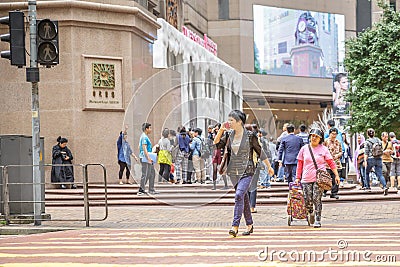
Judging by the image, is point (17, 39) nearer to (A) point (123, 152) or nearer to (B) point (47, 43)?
(B) point (47, 43)

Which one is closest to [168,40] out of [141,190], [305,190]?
[141,190]

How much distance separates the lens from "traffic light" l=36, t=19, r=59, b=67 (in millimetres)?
13578

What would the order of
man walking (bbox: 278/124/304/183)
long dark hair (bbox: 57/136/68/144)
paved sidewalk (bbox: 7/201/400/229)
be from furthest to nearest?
long dark hair (bbox: 57/136/68/144) < man walking (bbox: 278/124/304/183) < paved sidewalk (bbox: 7/201/400/229)

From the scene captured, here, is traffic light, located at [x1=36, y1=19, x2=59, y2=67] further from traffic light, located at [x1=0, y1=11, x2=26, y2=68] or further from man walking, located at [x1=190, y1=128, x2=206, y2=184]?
man walking, located at [x1=190, y1=128, x2=206, y2=184]

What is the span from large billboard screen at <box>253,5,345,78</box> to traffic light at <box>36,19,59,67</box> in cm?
5627

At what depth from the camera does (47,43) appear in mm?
13625

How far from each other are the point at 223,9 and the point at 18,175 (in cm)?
5527

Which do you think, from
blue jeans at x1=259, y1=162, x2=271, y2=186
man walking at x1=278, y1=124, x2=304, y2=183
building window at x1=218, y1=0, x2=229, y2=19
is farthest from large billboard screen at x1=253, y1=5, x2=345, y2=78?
man walking at x1=278, y1=124, x2=304, y2=183

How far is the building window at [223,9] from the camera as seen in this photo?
223ft

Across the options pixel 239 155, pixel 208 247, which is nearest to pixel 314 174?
pixel 239 155

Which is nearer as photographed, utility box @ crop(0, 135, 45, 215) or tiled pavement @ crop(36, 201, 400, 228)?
tiled pavement @ crop(36, 201, 400, 228)

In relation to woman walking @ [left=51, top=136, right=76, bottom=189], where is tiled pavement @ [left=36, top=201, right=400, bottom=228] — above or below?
below

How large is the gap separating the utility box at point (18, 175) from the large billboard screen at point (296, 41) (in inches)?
2184

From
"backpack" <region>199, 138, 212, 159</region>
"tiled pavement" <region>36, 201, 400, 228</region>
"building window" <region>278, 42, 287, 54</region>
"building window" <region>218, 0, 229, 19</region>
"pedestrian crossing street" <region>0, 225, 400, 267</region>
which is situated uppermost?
"building window" <region>218, 0, 229, 19</region>
